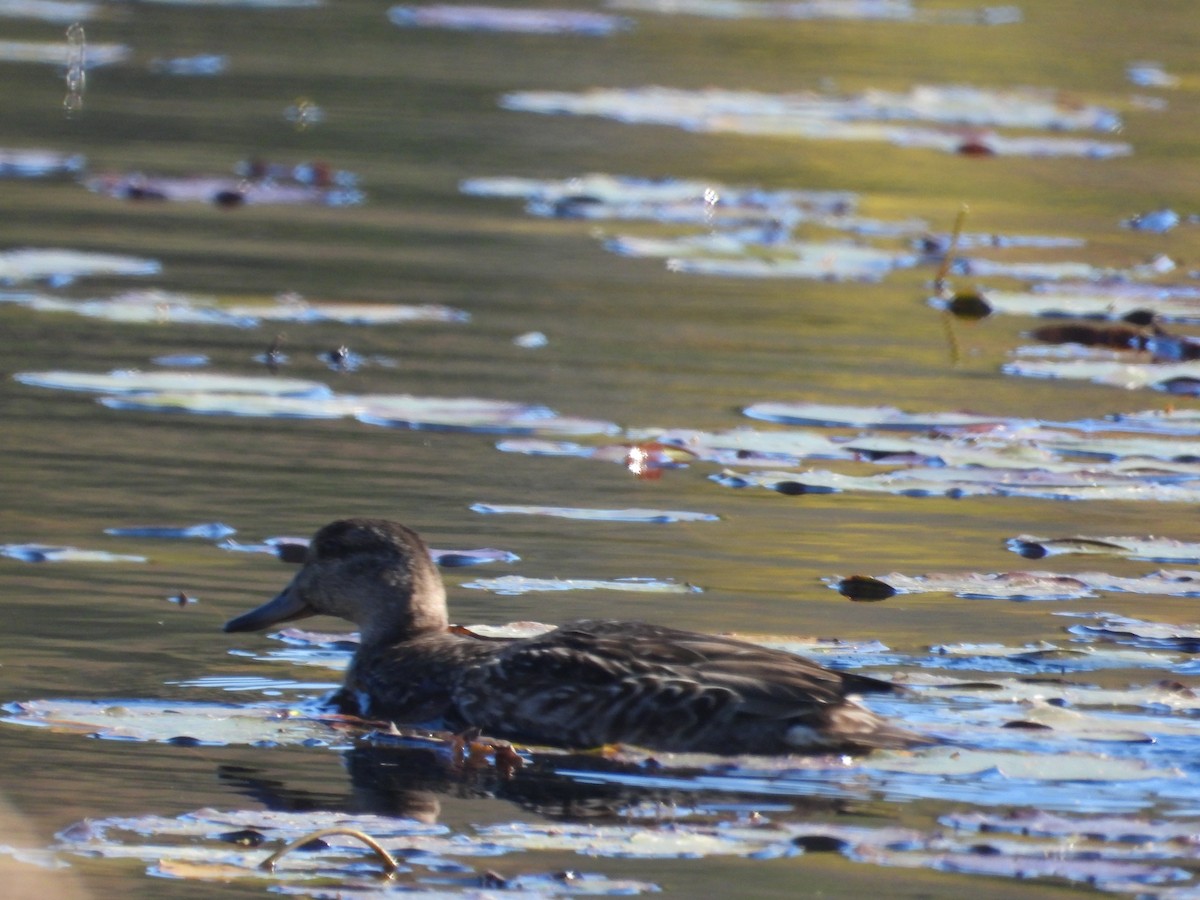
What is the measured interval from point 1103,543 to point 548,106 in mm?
10984

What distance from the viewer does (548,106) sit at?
1862 cm

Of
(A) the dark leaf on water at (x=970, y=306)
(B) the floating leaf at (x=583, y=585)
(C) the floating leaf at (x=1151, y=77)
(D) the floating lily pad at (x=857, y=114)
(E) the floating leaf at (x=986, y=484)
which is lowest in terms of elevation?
(B) the floating leaf at (x=583, y=585)

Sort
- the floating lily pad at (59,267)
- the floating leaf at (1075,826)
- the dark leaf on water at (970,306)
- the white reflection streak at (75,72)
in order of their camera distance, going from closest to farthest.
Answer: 1. the floating leaf at (1075,826)
2. the floating lily pad at (59,267)
3. the dark leaf on water at (970,306)
4. the white reflection streak at (75,72)

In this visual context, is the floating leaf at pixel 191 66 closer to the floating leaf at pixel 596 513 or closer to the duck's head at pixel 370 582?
the floating leaf at pixel 596 513

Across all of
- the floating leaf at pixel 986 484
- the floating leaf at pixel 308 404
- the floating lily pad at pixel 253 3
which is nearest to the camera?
the floating leaf at pixel 986 484

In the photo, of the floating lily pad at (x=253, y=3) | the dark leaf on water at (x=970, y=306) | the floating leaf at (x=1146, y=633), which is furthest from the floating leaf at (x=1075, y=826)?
the floating lily pad at (x=253, y=3)

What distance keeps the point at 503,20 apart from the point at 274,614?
1898 centimetres

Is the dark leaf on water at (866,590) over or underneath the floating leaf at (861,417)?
underneath

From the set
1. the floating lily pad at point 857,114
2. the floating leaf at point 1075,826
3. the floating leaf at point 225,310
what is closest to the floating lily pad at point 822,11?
the floating lily pad at point 857,114

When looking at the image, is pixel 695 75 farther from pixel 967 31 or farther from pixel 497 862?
pixel 497 862

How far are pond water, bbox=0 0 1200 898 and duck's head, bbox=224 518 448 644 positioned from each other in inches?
7.7

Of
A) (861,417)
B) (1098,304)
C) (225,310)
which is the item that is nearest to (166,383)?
(225,310)

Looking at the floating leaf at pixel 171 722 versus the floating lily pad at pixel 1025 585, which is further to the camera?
the floating lily pad at pixel 1025 585

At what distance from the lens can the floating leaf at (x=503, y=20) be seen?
83.1 ft
